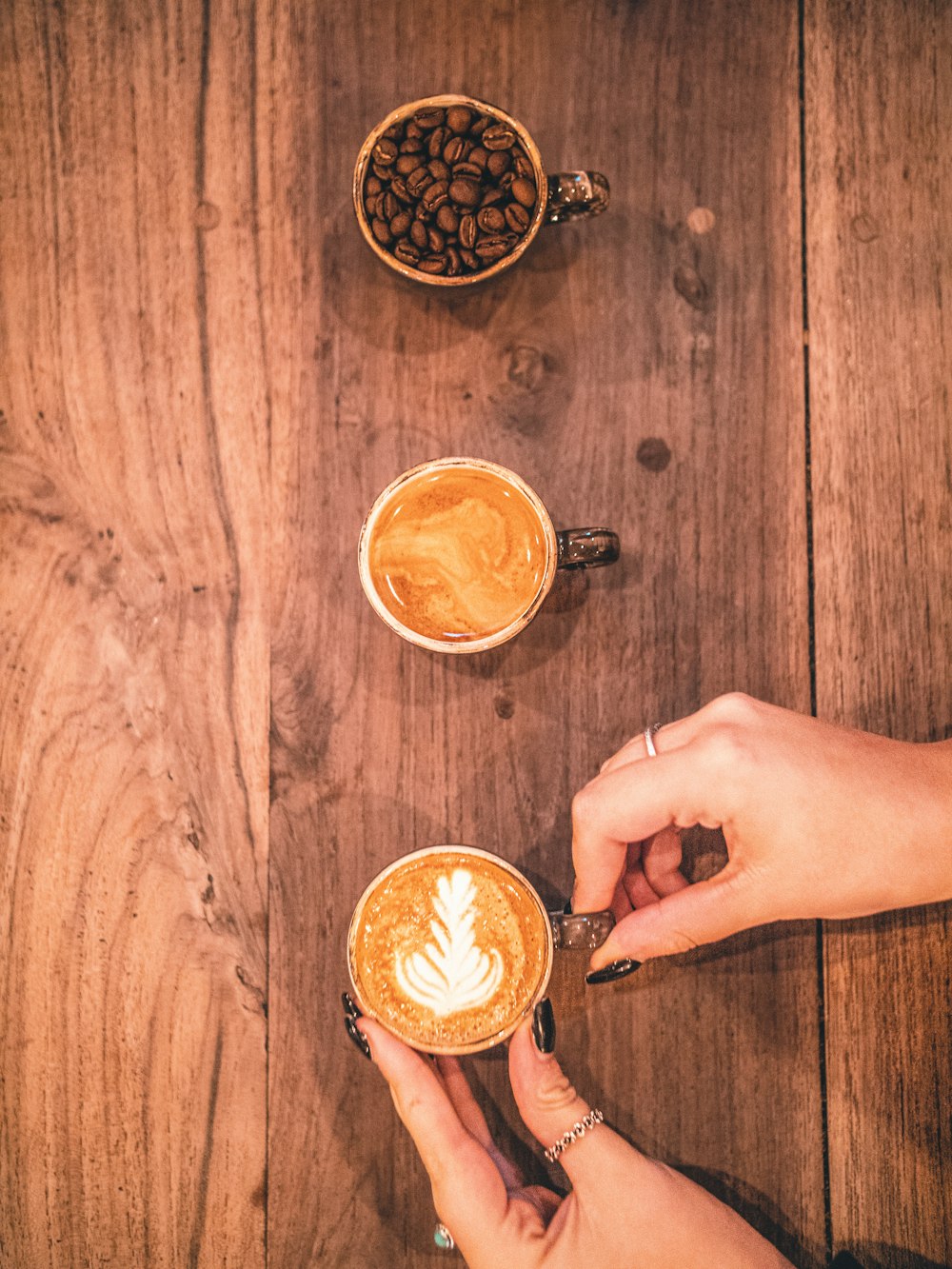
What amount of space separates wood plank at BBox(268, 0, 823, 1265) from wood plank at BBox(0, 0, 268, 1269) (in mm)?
60

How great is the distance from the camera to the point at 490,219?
110 centimetres

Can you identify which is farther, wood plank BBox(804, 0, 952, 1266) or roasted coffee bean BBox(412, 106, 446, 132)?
wood plank BBox(804, 0, 952, 1266)

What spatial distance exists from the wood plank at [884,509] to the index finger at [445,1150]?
504 mm

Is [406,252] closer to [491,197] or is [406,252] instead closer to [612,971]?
[491,197]

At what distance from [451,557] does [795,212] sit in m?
0.73

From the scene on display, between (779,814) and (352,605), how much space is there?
63 cm

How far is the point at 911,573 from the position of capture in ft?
4.14

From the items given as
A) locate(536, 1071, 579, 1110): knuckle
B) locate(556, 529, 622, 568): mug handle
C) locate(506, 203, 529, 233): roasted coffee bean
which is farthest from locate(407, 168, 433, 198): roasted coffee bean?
locate(536, 1071, 579, 1110): knuckle

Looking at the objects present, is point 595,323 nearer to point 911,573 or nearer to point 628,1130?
point 911,573

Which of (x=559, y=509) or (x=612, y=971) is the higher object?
(x=559, y=509)

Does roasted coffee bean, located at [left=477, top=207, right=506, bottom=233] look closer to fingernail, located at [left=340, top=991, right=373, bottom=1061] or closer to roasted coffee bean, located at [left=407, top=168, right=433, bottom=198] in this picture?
roasted coffee bean, located at [left=407, top=168, right=433, bottom=198]

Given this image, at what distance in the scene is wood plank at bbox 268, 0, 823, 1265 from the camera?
1220mm

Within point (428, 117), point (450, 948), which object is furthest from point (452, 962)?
point (428, 117)

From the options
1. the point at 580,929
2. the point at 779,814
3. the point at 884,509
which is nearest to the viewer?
the point at 779,814
